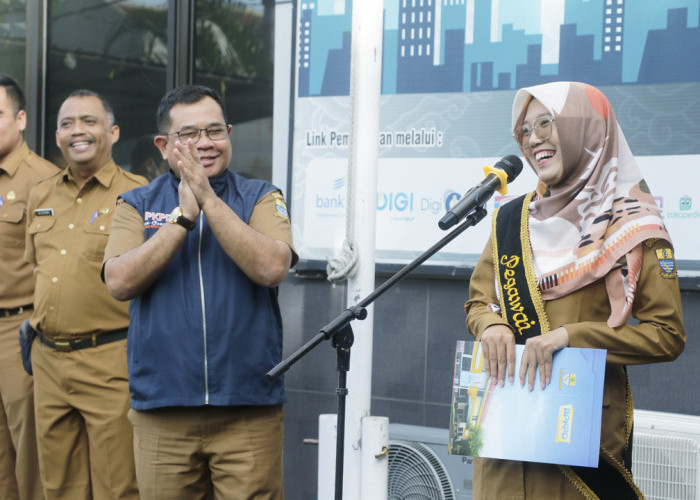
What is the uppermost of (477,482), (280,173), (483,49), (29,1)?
(29,1)

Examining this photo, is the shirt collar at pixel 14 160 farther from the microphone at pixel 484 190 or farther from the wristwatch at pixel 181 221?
the microphone at pixel 484 190

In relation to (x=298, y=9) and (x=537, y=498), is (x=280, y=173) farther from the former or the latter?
(x=537, y=498)

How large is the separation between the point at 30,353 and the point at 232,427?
1.53 meters

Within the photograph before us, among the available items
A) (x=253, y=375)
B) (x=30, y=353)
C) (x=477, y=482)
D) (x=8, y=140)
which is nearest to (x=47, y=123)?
(x=8, y=140)

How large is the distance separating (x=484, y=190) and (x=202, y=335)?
42.8 inches

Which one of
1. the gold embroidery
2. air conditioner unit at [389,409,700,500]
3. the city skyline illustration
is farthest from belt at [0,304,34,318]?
the gold embroidery

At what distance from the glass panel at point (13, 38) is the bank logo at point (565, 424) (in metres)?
4.93

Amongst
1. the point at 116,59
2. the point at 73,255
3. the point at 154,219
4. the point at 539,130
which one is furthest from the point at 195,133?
the point at 116,59

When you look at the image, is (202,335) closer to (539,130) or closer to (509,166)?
(509,166)

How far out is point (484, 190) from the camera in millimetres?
2635

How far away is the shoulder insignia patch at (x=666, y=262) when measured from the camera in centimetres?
247

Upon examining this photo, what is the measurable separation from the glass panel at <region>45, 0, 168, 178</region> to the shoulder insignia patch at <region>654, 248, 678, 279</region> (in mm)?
3976

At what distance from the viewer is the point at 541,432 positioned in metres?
2.44

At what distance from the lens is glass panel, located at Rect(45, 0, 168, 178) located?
5.84 metres
